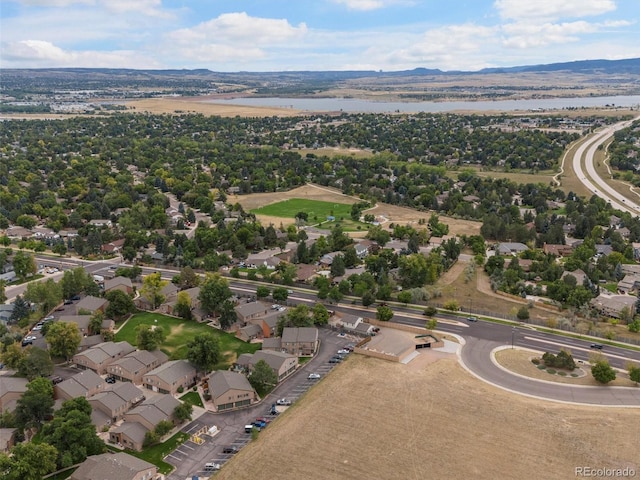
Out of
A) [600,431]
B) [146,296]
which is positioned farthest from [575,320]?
[146,296]

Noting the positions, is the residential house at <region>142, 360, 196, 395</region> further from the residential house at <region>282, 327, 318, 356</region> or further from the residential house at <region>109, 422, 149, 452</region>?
the residential house at <region>282, 327, 318, 356</region>

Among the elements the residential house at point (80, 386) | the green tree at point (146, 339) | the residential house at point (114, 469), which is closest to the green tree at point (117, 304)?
the green tree at point (146, 339)

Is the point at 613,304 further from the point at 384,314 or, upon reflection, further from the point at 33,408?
the point at 33,408

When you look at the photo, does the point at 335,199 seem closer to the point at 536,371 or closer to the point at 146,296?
the point at 146,296

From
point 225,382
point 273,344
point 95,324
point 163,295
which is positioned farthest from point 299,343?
point 95,324

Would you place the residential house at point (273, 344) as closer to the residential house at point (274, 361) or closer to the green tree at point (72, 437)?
the residential house at point (274, 361)

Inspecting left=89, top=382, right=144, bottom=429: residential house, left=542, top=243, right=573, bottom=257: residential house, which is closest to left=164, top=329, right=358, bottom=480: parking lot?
left=89, top=382, right=144, bottom=429: residential house
